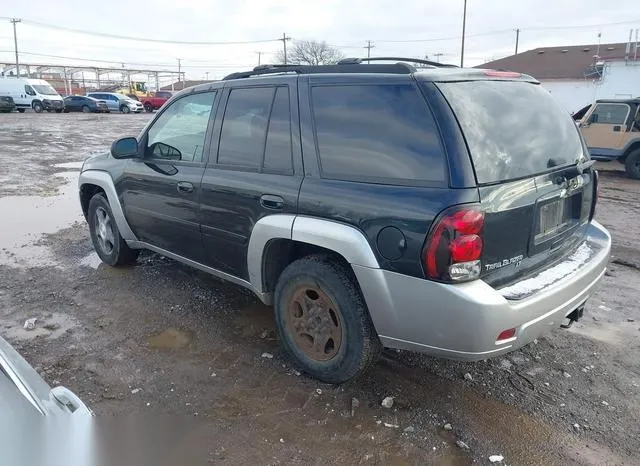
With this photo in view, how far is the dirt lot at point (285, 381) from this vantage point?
9.25 feet

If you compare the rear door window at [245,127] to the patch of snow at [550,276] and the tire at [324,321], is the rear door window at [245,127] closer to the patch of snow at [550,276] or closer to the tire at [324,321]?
the tire at [324,321]

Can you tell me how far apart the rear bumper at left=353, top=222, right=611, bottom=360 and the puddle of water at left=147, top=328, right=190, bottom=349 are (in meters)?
1.68

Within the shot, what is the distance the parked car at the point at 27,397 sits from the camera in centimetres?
170

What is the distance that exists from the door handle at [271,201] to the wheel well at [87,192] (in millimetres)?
2648

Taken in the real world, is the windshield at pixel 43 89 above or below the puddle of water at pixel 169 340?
above

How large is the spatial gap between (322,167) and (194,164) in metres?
1.32

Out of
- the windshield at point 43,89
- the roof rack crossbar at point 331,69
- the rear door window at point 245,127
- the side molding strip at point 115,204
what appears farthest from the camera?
the windshield at point 43,89

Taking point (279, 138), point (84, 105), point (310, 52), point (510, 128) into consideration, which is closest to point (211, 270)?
point (279, 138)

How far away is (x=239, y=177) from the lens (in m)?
3.62

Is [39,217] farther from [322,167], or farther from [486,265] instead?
[486,265]

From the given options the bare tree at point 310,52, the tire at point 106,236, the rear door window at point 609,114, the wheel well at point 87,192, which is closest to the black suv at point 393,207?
the tire at point 106,236

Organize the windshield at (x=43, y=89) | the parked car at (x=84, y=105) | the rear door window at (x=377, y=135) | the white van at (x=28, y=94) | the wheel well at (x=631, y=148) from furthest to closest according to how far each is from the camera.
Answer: the parked car at (x=84, y=105), the windshield at (x=43, y=89), the white van at (x=28, y=94), the wheel well at (x=631, y=148), the rear door window at (x=377, y=135)

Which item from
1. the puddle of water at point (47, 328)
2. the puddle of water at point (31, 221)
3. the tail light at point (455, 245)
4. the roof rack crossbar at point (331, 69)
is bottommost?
the puddle of water at point (47, 328)

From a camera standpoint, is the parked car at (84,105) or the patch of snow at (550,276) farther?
the parked car at (84,105)
